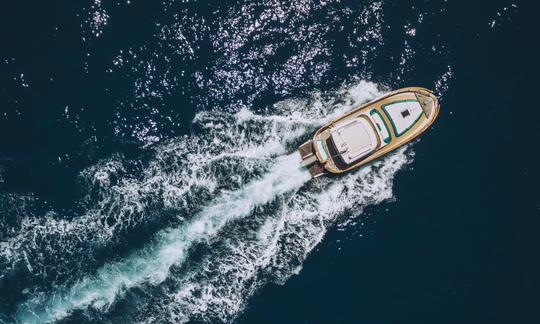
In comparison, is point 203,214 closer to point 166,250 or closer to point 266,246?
point 166,250

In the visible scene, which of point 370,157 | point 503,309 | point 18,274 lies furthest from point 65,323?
point 503,309

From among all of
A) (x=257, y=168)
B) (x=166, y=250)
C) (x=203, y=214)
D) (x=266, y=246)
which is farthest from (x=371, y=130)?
(x=166, y=250)

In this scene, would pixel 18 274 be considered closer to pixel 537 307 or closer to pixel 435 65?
pixel 435 65

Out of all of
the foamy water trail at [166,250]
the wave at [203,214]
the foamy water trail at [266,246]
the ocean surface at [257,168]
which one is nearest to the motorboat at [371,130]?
the ocean surface at [257,168]

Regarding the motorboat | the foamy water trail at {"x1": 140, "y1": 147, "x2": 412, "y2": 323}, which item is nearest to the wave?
the foamy water trail at {"x1": 140, "y1": 147, "x2": 412, "y2": 323}

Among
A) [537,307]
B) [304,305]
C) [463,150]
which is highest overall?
[463,150]

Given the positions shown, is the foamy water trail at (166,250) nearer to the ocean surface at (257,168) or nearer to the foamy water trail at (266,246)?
the ocean surface at (257,168)
